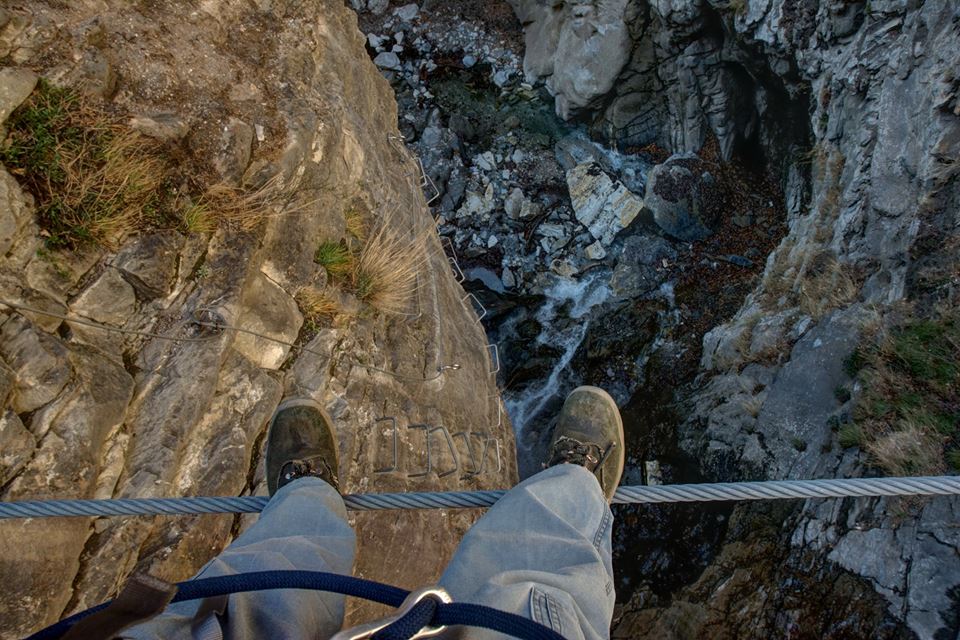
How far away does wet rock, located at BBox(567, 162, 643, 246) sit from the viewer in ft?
A: 34.6

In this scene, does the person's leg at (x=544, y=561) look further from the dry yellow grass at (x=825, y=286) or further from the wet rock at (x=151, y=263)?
the dry yellow grass at (x=825, y=286)

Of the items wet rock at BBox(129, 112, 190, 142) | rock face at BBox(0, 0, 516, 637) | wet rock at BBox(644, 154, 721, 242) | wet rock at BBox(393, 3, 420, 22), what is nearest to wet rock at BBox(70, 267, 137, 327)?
rock face at BBox(0, 0, 516, 637)

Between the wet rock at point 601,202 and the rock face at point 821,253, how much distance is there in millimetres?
476

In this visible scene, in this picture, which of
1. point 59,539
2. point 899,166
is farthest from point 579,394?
point 899,166

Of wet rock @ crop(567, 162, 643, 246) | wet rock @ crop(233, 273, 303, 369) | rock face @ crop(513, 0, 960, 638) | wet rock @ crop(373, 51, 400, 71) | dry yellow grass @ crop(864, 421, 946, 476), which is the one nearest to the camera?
wet rock @ crop(233, 273, 303, 369)

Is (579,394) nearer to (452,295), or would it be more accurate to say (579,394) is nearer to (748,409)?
(452,295)

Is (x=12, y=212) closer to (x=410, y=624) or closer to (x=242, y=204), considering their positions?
(x=242, y=204)

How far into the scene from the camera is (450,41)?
40.8 ft

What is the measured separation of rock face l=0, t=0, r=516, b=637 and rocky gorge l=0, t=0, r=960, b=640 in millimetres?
18

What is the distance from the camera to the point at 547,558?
2.19 metres

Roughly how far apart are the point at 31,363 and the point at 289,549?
1.64 m

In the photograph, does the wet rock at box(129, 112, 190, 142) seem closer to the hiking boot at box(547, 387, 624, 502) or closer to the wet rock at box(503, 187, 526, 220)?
the hiking boot at box(547, 387, 624, 502)

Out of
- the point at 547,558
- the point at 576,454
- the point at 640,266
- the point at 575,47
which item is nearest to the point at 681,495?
the point at 547,558

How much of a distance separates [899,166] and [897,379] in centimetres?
264
